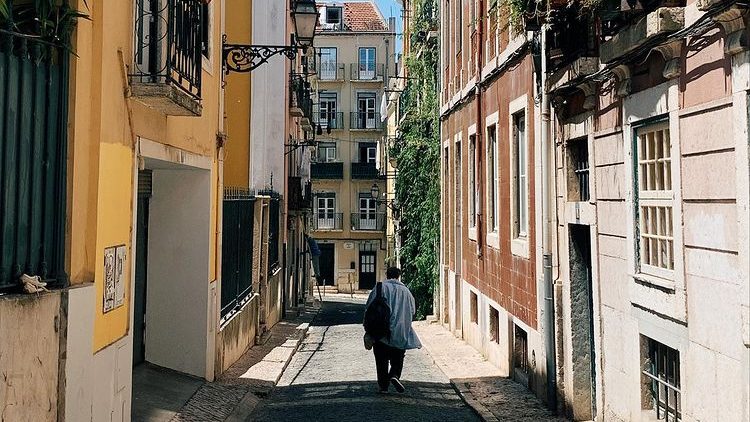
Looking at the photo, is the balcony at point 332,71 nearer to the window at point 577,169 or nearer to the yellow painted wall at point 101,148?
the window at point 577,169

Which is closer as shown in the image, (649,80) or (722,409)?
(722,409)

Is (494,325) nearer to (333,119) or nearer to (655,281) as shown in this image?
(655,281)

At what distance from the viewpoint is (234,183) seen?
19656 millimetres

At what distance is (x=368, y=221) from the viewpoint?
162 ft

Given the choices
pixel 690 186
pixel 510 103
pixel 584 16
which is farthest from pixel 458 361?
pixel 690 186

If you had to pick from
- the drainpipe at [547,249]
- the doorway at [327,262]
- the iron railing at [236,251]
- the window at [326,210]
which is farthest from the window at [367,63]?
the drainpipe at [547,249]

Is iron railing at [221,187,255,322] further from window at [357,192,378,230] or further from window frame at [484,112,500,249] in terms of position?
window at [357,192,378,230]

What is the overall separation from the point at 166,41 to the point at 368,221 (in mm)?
42093

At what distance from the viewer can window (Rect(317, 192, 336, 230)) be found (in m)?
49.3

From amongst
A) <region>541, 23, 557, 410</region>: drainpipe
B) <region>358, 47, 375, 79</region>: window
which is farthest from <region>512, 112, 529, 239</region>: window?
<region>358, 47, 375, 79</region>: window

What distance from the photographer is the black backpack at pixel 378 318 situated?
10148 mm

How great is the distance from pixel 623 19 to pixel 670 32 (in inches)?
45.2

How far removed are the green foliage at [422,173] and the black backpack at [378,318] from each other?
1020 cm

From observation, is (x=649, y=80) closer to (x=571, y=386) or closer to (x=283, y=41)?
(x=571, y=386)
